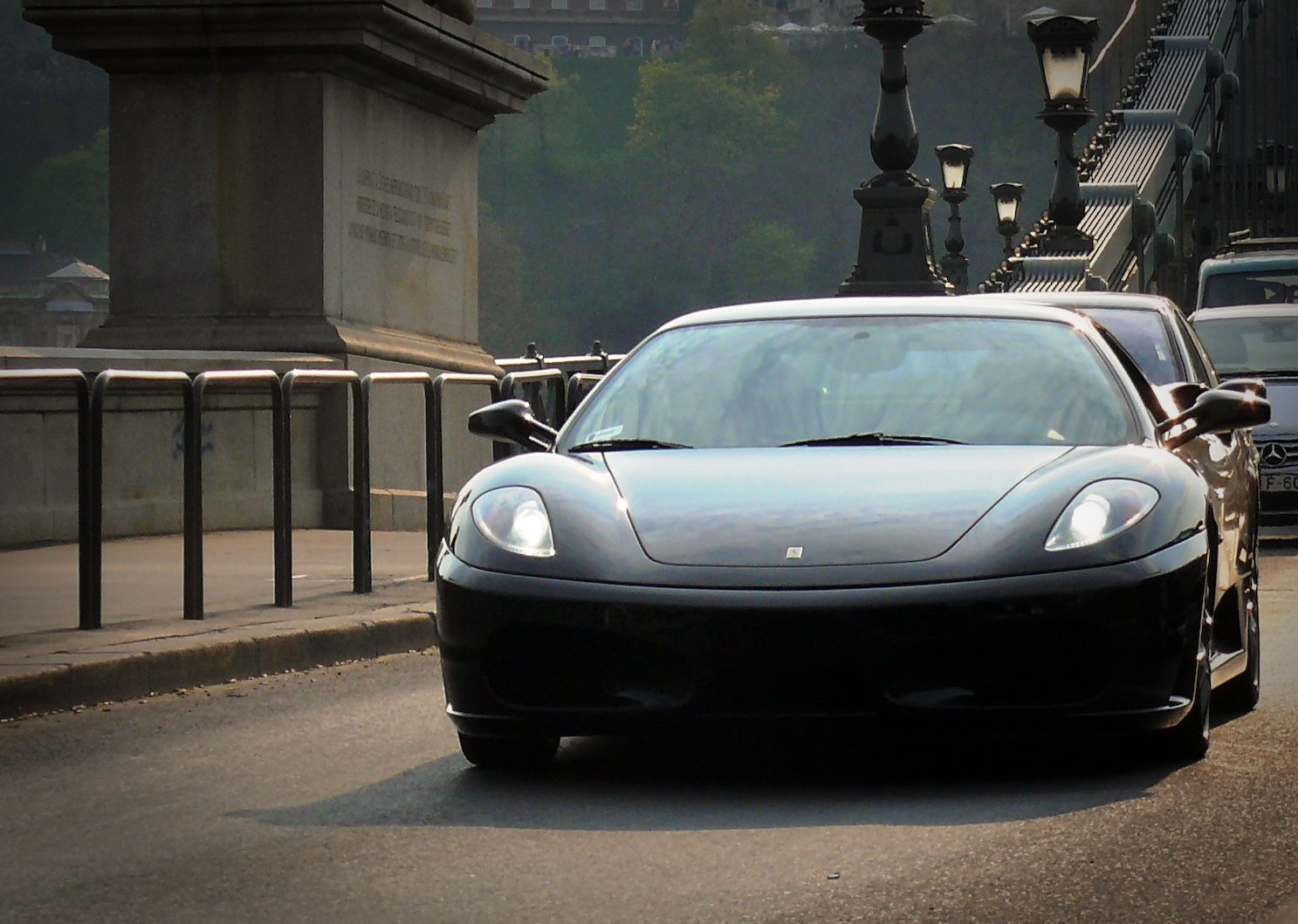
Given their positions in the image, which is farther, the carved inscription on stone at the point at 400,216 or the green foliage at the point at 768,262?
the green foliage at the point at 768,262

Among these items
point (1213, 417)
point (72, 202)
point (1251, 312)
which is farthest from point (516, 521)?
point (72, 202)

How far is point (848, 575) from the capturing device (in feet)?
18.5

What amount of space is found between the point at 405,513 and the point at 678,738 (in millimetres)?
8402

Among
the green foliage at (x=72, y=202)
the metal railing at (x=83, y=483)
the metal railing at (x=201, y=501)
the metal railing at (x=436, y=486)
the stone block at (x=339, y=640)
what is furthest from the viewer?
the green foliage at (x=72, y=202)

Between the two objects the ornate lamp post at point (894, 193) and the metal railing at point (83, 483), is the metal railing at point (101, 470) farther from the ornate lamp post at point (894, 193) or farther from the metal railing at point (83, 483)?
the ornate lamp post at point (894, 193)

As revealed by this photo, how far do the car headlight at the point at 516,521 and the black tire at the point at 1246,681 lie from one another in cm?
219

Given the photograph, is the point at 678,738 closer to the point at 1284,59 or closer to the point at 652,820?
the point at 652,820

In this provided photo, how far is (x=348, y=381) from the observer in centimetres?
1075

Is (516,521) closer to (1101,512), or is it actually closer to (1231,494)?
(1101,512)

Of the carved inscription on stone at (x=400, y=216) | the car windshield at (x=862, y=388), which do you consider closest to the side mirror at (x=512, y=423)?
the car windshield at (x=862, y=388)

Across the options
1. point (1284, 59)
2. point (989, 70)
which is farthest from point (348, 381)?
point (989, 70)

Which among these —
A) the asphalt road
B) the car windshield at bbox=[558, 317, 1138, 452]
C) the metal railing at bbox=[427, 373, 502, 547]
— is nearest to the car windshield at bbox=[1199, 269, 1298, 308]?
the metal railing at bbox=[427, 373, 502, 547]

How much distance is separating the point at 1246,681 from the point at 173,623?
12.3ft

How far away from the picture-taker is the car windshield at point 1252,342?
1769 cm
